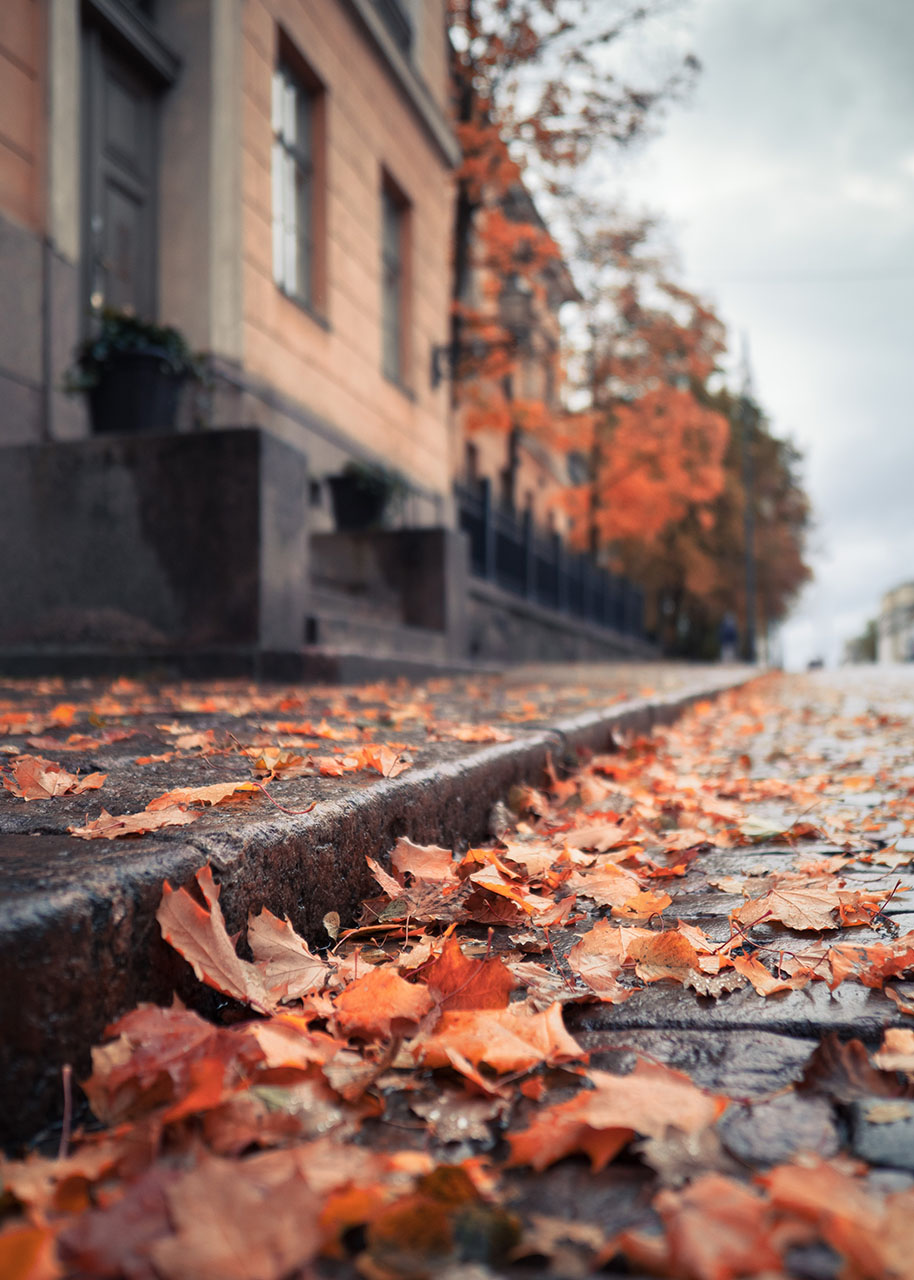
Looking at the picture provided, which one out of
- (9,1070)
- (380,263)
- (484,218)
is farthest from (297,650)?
(484,218)

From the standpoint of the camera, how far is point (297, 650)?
17.0ft

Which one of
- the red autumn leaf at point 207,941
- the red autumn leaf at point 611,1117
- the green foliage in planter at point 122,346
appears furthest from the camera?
the green foliage in planter at point 122,346

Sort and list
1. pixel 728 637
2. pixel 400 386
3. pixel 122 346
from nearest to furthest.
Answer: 1. pixel 122 346
2. pixel 400 386
3. pixel 728 637

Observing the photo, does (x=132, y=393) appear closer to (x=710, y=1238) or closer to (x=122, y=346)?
(x=122, y=346)

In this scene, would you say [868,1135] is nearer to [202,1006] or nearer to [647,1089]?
[647,1089]

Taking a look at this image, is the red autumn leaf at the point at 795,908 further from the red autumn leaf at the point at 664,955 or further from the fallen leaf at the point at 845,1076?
the fallen leaf at the point at 845,1076

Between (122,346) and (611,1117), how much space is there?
5.33 m

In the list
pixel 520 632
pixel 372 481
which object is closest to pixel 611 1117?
pixel 372 481

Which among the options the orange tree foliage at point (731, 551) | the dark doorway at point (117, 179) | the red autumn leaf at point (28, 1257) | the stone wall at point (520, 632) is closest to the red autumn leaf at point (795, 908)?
the red autumn leaf at point (28, 1257)

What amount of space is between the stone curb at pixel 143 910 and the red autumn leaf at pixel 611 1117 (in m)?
0.48

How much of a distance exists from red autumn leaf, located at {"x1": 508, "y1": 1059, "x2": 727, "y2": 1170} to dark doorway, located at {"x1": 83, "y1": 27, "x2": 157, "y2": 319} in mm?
6573

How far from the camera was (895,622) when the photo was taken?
97.6 meters

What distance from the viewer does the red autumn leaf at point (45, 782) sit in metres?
1.71

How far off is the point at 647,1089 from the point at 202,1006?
0.59 metres
